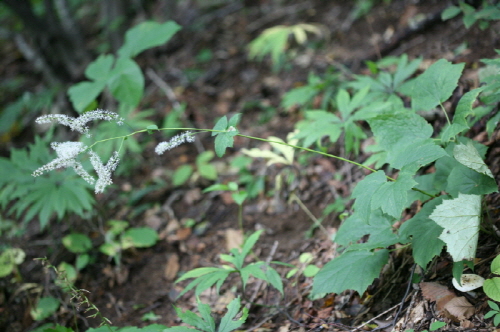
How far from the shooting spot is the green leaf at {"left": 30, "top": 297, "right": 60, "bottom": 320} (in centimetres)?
245

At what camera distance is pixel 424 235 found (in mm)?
1645

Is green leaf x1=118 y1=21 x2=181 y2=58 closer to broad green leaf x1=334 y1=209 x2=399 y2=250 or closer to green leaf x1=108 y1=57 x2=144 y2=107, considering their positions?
green leaf x1=108 y1=57 x2=144 y2=107

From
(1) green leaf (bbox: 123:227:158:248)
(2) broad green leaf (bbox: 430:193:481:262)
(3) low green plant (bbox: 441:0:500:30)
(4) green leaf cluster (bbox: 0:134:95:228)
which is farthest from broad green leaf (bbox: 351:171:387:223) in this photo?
(1) green leaf (bbox: 123:227:158:248)

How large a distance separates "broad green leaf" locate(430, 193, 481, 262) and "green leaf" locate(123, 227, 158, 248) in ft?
7.18

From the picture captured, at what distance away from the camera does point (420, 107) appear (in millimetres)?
1909

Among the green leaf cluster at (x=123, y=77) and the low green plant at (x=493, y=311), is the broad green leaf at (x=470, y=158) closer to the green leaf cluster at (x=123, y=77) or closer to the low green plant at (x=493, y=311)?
the low green plant at (x=493, y=311)

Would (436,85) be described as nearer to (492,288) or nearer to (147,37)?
(492,288)

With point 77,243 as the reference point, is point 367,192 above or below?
above

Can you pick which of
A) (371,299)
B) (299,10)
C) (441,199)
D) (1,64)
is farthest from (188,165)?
(1,64)

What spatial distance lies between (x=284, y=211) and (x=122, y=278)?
1.34 meters

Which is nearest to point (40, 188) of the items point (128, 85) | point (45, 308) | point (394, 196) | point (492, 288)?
→ point (45, 308)

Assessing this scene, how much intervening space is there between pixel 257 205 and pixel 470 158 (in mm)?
1893

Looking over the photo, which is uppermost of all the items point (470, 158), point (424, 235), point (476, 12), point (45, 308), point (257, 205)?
point (476, 12)

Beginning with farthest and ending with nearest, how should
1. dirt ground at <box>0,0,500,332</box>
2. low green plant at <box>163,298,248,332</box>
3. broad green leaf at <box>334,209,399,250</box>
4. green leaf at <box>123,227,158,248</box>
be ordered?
green leaf at <box>123,227,158,248</box>
dirt ground at <box>0,0,500,332</box>
broad green leaf at <box>334,209,399,250</box>
low green plant at <box>163,298,248,332</box>
